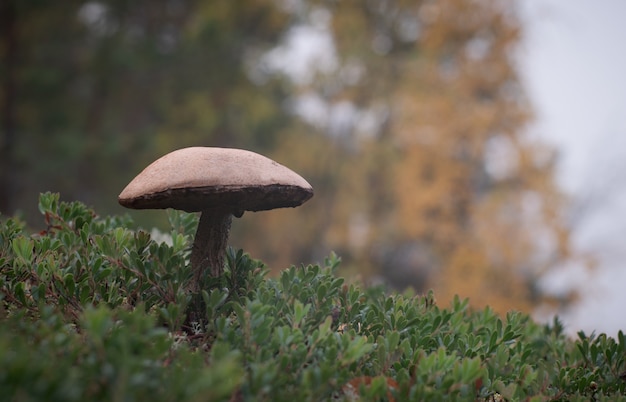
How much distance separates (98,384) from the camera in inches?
60.6

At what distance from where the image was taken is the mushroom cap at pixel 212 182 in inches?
85.2

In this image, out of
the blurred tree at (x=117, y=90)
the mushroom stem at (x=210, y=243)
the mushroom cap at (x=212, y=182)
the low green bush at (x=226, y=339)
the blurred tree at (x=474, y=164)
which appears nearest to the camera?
the low green bush at (x=226, y=339)

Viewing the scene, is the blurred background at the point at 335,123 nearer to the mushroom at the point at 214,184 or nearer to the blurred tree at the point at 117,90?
the blurred tree at the point at 117,90

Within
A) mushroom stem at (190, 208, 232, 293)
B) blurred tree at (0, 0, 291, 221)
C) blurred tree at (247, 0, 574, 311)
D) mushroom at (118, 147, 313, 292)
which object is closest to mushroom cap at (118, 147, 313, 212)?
mushroom at (118, 147, 313, 292)

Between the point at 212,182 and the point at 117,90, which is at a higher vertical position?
the point at 117,90

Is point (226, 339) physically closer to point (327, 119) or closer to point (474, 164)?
point (474, 164)

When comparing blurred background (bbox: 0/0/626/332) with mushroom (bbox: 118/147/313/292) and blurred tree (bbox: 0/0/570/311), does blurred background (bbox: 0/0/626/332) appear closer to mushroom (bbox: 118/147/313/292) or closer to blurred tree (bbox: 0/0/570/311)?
blurred tree (bbox: 0/0/570/311)

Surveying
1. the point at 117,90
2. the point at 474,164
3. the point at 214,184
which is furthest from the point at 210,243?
the point at 117,90

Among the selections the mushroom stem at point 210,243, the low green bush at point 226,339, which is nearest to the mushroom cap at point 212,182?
the mushroom stem at point 210,243

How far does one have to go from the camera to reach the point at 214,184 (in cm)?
215

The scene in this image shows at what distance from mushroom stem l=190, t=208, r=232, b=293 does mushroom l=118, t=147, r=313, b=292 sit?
0.12 ft

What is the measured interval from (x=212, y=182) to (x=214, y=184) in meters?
0.01

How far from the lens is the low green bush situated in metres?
1.52

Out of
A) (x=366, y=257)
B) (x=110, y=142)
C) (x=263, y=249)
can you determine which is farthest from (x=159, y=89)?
(x=366, y=257)
